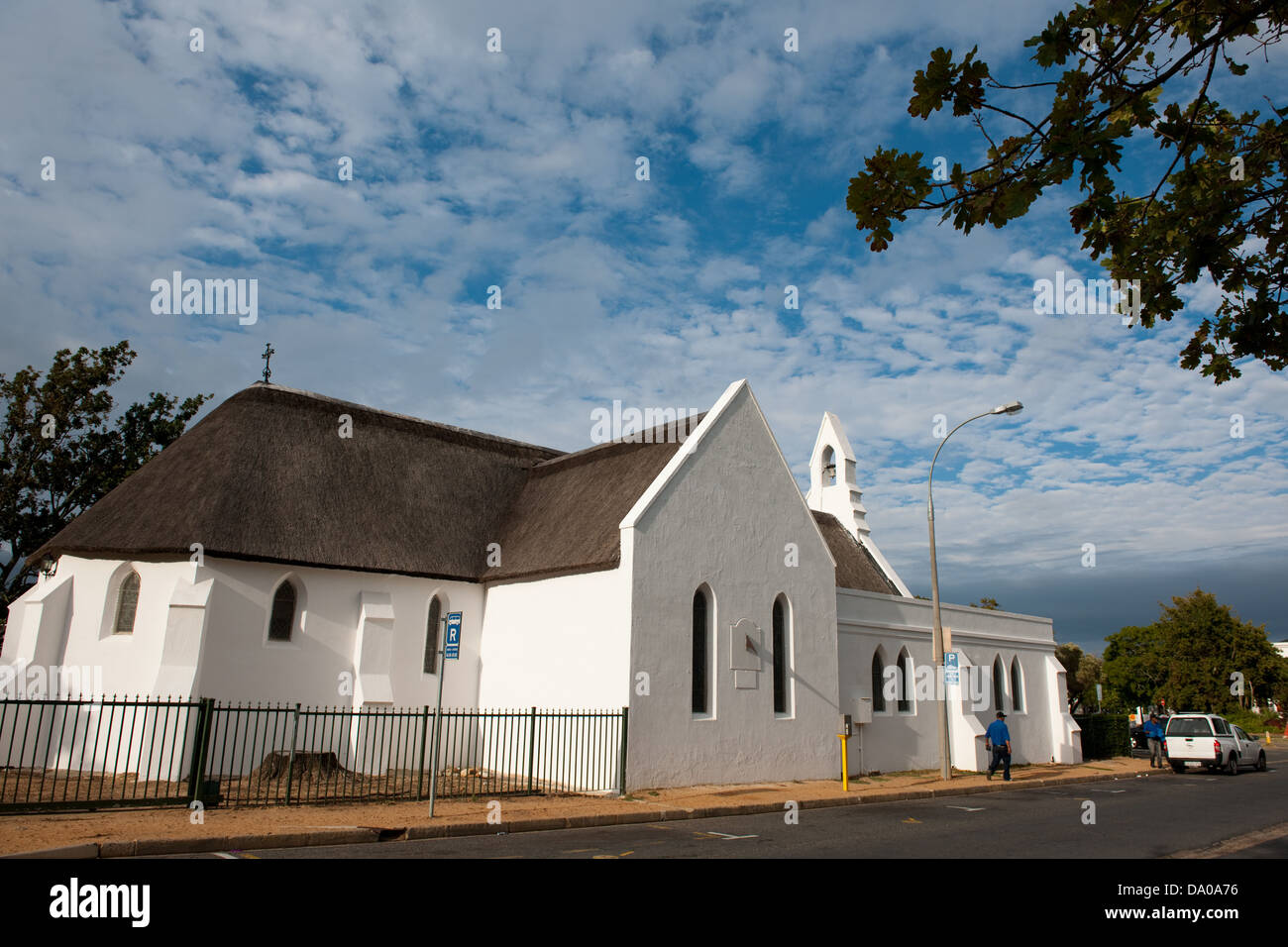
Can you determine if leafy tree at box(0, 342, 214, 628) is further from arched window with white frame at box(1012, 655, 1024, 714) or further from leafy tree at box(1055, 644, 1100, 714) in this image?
leafy tree at box(1055, 644, 1100, 714)

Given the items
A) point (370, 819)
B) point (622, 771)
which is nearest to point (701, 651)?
point (622, 771)

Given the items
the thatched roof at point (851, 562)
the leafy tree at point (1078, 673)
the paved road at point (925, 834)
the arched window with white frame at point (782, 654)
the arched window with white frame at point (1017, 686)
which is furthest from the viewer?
the leafy tree at point (1078, 673)

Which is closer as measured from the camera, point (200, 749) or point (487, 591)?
point (200, 749)

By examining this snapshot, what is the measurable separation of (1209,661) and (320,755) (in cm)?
5668

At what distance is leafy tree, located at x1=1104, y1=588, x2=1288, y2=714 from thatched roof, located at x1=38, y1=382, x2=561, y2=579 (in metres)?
48.9

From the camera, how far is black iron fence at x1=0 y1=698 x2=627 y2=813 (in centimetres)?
1554

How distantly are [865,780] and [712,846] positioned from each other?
12.2 m

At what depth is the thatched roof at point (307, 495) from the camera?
19.7 m

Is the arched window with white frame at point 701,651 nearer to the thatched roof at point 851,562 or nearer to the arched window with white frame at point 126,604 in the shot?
the thatched roof at point 851,562

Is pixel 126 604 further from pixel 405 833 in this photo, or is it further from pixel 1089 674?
pixel 1089 674

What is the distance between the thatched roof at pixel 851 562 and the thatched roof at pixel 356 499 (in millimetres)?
9670

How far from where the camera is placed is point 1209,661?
53.2m

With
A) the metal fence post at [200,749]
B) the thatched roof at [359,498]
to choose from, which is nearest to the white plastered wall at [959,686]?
the thatched roof at [359,498]

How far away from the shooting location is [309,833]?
1131 centimetres
